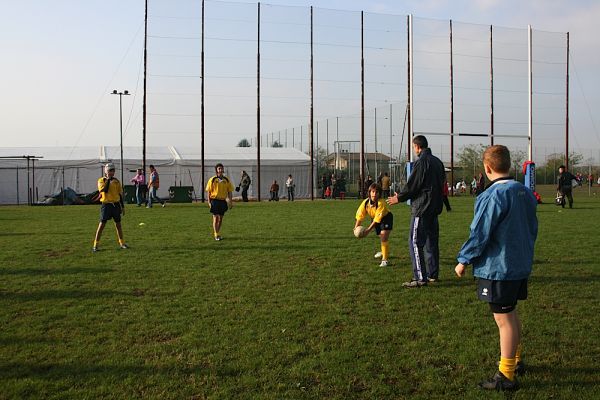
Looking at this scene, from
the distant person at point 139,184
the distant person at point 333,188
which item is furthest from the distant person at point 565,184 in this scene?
the distant person at point 139,184

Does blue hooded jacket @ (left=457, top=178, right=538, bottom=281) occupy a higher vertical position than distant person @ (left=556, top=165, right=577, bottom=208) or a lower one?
lower

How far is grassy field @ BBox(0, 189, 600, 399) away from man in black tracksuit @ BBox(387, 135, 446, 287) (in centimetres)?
34

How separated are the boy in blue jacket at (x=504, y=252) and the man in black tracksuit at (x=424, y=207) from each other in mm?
3335

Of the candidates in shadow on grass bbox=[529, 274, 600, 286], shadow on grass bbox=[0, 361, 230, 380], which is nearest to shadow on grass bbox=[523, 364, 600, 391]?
shadow on grass bbox=[0, 361, 230, 380]

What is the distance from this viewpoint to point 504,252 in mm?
4254

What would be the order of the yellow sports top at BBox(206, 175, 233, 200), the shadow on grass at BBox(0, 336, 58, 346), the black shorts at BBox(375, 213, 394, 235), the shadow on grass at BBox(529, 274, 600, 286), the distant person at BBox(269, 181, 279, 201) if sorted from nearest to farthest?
1. the shadow on grass at BBox(0, 336, 58, 346)
2. the shadow on grass at BBox(529, 274, 600, 286)
3. the black shorts at BBox(375, 213, 394, 235)
4. the yellow sports top at BBox(206, 175, 233, 200)
5. the distant person at BBox(269, 181, 279, 201)

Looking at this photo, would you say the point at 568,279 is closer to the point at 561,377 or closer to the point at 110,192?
the point at 561,377

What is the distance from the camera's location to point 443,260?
32.4 ft

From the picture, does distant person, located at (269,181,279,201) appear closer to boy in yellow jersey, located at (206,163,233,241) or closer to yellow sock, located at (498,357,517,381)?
boy in yellow jersey, located at (206,163,233,241)

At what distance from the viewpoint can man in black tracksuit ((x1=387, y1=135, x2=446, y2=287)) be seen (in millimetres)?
7770

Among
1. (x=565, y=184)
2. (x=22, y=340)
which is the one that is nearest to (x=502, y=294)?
(x=22, y=340)

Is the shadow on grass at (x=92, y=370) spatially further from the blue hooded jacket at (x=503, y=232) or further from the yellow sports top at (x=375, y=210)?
the yellow sports top at (x=375, y=210)

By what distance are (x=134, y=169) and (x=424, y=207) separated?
33.4 m

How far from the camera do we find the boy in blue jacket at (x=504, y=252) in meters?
4.23
